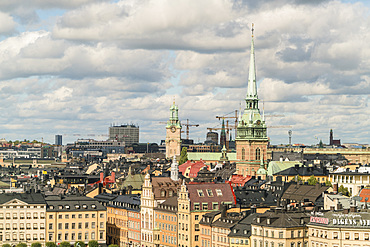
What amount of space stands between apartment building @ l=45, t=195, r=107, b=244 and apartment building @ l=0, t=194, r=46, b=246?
1.64 m

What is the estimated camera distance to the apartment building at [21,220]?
544 ft

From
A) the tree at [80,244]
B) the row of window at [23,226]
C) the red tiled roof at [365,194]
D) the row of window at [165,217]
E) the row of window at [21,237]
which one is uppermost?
the red tiled roof at [365,194]

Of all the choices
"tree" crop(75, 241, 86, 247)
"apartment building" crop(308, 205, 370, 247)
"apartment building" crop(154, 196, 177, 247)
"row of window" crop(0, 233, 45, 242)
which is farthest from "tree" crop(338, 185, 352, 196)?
"row of window" crop(0, 233, 45, 242)

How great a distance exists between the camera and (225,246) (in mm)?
142500

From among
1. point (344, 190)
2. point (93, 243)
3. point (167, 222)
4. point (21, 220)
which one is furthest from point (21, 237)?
point (344, 190)

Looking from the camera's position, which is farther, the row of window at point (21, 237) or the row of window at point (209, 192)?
the row of window at point (21, 237)

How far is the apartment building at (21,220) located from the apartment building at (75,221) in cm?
164

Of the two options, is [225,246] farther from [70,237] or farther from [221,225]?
[70,237]

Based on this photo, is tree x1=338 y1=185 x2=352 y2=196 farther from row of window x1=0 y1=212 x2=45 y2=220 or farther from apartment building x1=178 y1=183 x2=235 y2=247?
row of window x1=0 y1=212 x2=45 y2=220

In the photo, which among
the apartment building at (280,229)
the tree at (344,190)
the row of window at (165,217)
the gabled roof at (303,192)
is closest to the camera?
the apartment building at (280,229)

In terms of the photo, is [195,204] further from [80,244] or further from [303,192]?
[303,192]

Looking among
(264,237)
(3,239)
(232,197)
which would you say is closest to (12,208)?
(3,239)

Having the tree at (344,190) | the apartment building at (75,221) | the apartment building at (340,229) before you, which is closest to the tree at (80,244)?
the apartment building at (75,221)

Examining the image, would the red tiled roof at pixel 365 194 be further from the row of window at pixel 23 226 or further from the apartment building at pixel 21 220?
the row of window at pixel 23 226
